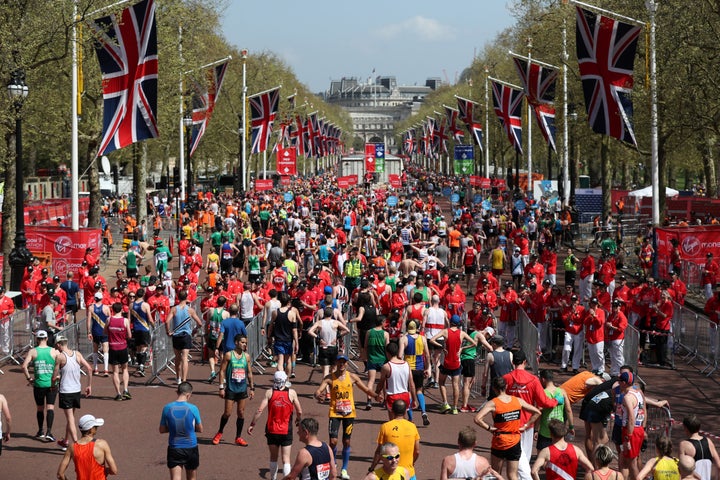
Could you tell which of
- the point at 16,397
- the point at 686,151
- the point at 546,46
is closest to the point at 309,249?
the point at 16,397

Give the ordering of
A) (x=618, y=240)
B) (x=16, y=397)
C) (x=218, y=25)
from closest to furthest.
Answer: (x=16, y=397)
(x=618, y=240)
(x=218, y=25)

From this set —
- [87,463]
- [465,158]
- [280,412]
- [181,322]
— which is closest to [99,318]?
[181,322]

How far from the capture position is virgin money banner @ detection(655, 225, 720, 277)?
2580 centimetres

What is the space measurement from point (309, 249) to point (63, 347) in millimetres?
17401

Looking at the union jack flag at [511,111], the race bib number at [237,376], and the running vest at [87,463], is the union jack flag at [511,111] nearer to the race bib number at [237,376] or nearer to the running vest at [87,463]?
the race bib number at [237,376]

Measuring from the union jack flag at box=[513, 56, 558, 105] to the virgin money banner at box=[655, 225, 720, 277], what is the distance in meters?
13.5

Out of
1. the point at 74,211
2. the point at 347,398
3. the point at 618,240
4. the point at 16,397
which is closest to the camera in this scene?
the point at 347,398

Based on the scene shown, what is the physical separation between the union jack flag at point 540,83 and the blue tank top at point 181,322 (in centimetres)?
2510

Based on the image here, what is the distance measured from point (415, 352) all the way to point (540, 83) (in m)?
26.9

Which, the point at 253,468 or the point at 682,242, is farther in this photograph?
the point at 682,242

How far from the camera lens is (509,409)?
10766 millimetres

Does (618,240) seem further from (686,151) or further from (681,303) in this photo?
(686,151)

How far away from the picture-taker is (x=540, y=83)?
39719 mm

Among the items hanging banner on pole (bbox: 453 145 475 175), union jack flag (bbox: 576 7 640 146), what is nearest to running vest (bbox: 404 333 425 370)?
union jack flag (bbox: 576 7 640 146)
